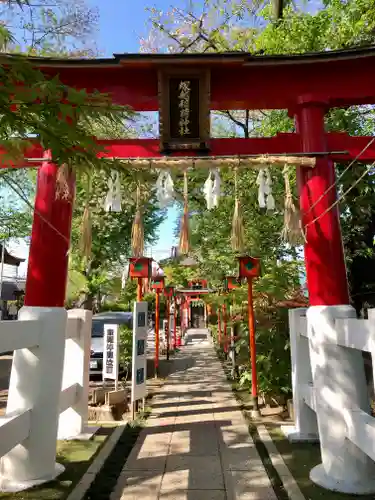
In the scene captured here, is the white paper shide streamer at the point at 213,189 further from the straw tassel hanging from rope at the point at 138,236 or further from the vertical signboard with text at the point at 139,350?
the vertical signboard with text at the point at 139,350

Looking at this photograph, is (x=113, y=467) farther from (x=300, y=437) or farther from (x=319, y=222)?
(x=319, y=222)

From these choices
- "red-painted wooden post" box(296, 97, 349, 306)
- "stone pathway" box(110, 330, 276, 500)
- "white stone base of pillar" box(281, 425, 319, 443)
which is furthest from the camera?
"white stone base of pillar" box(281, 425, 319, 443)

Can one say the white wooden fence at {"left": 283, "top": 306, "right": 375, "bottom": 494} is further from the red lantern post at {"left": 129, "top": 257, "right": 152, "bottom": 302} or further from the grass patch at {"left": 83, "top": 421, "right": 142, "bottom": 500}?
the red lantern post at {"left": 129, "top": 257, "right": 152, "bottom": 302}

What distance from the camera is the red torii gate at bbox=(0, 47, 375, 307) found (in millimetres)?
4406

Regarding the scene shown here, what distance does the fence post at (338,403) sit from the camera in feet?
12.4

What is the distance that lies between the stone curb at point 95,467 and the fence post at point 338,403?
2.39 meters

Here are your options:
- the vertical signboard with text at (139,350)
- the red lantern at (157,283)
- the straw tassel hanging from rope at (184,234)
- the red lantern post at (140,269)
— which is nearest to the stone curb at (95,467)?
the vertical signboard with text at (139,350)

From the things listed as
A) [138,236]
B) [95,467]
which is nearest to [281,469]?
[95,467]

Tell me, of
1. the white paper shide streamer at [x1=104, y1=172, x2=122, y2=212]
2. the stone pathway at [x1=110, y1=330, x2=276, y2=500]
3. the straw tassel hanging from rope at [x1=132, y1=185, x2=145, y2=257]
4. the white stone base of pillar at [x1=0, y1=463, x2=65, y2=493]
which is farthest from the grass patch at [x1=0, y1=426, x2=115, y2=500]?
the white paper shide streamer at [x1=104, y1=172, x2=122, y2=212]

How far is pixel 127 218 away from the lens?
15.2 meters

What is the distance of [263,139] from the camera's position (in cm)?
477

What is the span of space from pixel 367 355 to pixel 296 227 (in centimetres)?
813

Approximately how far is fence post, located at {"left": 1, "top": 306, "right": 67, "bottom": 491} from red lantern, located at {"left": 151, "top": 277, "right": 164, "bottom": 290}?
334 inches

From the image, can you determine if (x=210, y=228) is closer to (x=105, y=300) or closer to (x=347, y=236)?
(x=347, y=236)
